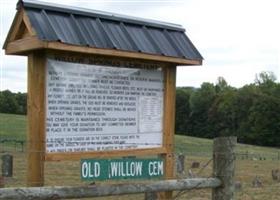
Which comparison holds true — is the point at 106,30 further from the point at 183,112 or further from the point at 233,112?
the point at 183,112

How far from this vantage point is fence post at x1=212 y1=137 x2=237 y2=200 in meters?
6.92

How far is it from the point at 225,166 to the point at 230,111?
4466 inches

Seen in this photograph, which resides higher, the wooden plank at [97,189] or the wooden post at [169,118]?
the wooden post at [169,118]

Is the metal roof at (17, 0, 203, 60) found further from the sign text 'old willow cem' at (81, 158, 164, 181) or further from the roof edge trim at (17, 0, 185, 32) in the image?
the sign text 'old willow cem' at (81, 158, 164, 181)

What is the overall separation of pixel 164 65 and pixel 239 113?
11157 centimetres

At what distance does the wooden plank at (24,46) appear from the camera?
21.0ft

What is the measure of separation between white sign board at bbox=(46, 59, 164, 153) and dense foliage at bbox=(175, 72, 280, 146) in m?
102

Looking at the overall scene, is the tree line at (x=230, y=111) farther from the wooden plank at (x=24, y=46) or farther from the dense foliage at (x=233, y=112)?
the wooden plank at (x=24, y=46)

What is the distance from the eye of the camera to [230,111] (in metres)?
119

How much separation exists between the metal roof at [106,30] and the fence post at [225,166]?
1.49 m

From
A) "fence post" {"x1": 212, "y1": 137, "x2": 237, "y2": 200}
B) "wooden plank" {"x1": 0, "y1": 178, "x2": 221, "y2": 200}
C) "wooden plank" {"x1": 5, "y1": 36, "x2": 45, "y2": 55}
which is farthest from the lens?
"fence post" {"x1": 212, "y1": 137, "x2": 237, "y2": 200}

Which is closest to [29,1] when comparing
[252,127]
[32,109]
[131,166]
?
[32,109]

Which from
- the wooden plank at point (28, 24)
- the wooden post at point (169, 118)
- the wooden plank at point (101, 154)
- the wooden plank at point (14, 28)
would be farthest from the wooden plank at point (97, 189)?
the wooden plank at point (14, 28)

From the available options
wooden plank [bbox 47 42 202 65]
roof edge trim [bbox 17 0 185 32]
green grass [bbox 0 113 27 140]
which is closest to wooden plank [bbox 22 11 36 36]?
roof edge trim [bbox 17 0 185 32]
